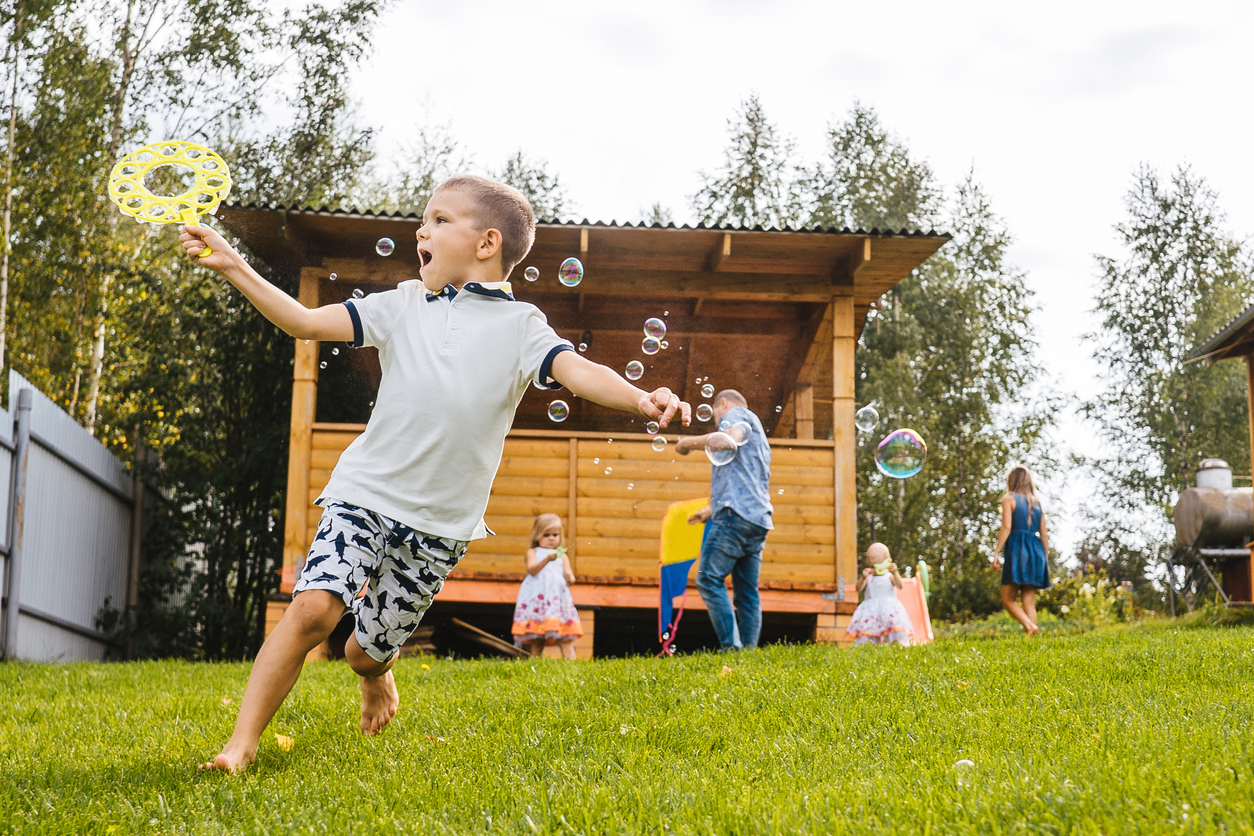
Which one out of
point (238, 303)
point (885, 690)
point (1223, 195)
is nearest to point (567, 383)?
point (885, 690)

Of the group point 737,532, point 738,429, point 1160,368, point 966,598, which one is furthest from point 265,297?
point 1160,368

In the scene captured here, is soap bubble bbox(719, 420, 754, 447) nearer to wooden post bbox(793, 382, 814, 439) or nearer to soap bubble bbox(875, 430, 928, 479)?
soap bubble bbox(875, 430, 928, 479)

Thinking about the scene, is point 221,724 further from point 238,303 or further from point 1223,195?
point 1223,195

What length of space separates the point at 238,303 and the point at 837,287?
725cm

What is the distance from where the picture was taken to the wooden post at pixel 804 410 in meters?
11.8

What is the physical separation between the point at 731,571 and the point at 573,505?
2.85 m

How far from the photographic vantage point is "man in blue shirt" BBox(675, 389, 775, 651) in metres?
6.81

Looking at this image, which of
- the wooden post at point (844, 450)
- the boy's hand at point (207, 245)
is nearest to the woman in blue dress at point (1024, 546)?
the wooden post at point (844, 450)

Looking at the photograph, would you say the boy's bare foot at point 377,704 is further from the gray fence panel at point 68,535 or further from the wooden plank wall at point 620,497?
the wooden plank wall at point 620,497

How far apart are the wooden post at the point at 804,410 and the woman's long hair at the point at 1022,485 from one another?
282 cm

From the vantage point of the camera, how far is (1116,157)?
26844 mm

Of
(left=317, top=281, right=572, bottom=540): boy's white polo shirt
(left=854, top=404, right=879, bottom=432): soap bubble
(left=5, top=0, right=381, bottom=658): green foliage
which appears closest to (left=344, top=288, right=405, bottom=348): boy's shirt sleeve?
(left=317, top=281, right=572, bottom=540): boy's white polo shirt

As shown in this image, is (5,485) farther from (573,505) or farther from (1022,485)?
(1022,485)

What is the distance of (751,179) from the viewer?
25.6 metres
